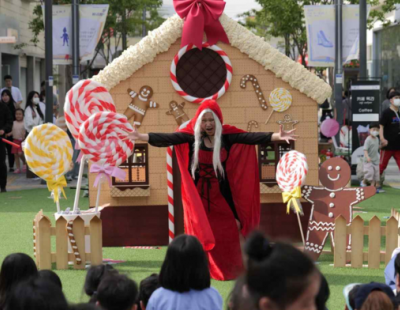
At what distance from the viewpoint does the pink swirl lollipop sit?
8203 millimetres

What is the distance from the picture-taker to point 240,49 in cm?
957

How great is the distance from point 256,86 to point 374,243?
2418mm

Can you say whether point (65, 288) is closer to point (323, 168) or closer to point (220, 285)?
point (220, 285)

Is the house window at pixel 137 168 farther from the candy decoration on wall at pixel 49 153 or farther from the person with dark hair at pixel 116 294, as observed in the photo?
the person with dark hair at pixel 116 294

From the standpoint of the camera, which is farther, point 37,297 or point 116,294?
point 116,294

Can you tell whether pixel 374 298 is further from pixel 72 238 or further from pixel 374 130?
pixel 374 130

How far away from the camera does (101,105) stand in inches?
342

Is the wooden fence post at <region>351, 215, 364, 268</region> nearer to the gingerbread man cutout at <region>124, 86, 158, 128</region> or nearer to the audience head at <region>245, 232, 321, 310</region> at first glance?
the gingerbread man cutout at <region>124, 86, 158, 128</region>

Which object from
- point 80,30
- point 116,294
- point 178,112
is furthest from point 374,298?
point 80,30

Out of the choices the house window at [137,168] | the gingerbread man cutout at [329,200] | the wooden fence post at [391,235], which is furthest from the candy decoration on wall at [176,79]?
the wooden fence post at [391,235]

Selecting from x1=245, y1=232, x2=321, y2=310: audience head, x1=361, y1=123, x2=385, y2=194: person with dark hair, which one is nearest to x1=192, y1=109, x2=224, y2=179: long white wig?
x1=245, y1=232, x2=321, y2=310: audience head

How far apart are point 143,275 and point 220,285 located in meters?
0.85

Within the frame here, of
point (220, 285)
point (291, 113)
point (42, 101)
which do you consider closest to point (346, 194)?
point (291, 113)

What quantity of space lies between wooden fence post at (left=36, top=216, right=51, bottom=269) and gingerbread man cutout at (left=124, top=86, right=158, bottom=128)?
182 cm
